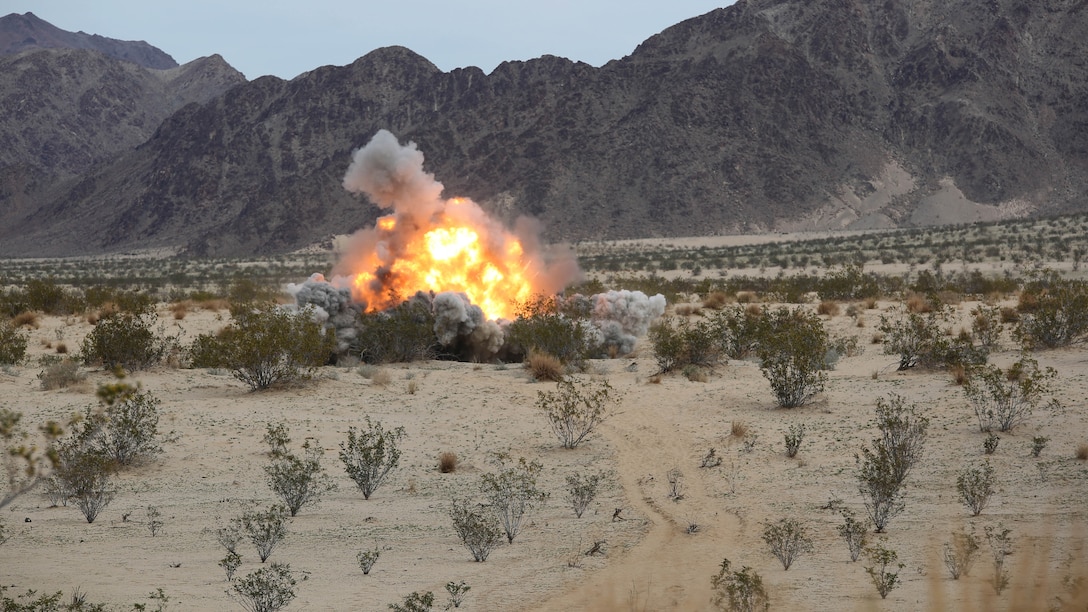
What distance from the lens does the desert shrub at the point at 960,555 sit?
964 cm

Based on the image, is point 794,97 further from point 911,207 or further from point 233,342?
point 233,342

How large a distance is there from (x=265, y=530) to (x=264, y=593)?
2246 mm

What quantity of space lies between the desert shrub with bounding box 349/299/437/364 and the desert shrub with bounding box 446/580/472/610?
15438mm

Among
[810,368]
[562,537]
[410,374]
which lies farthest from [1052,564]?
[410,374]

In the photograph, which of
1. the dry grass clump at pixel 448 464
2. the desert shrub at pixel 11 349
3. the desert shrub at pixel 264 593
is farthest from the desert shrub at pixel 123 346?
the desert shrub at pixel 264 593

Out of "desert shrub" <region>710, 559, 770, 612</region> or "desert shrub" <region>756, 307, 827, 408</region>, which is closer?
"desert shrub" <region>710, 559, 770, 612</region>

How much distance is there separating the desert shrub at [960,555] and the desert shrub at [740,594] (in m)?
1.80

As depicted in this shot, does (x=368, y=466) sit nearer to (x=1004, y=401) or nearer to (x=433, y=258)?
(x=1004, y=401)

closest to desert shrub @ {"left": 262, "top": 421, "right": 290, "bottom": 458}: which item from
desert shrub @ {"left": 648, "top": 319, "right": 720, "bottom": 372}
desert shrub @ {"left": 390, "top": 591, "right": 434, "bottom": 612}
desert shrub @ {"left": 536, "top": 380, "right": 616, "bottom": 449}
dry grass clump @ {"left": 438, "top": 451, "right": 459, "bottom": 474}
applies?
dry grass clump @ {"left": 438, "top": 451, "right": 459, "bottom": 474}

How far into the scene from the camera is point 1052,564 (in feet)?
31.6

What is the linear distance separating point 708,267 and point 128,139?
14634 cm

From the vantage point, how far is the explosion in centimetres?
2622

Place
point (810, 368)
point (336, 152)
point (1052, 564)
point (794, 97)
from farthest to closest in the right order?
1. point (336, 152)
2. point (794, 97)
3. point (810, 368)
4. point (1052, 564)

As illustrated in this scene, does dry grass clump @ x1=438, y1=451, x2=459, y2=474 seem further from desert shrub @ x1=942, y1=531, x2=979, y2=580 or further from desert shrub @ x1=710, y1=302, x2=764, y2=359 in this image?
desert shrub @ x1=710, y1=302, x2=764, y2=359
